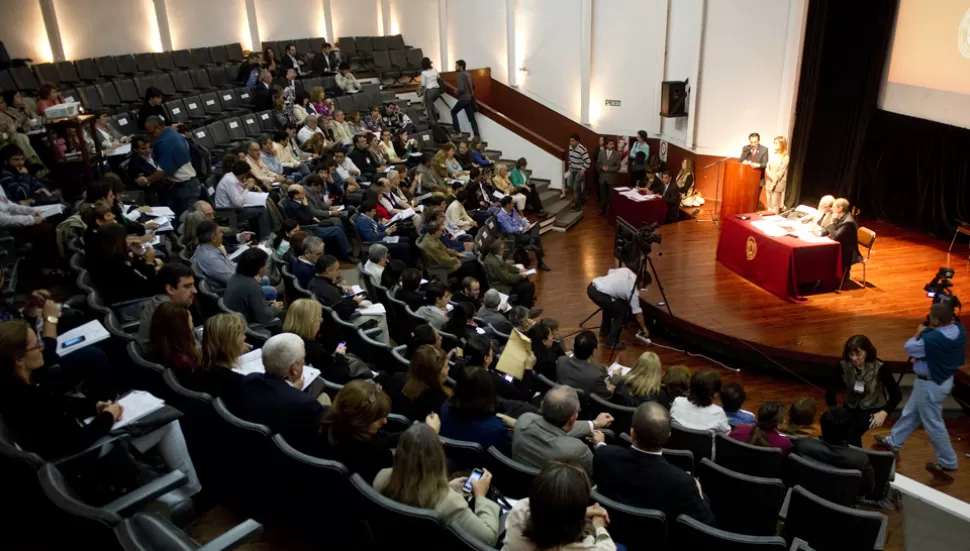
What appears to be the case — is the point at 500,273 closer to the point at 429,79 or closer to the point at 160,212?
the point at 160,212

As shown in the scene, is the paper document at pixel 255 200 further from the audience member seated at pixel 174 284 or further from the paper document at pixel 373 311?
the audience member seated at pixel 174 284

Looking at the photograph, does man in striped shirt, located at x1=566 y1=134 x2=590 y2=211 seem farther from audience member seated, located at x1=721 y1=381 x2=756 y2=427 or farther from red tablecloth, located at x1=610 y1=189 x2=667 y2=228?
audience member seated, located at x1=721 y1=381 x2=756 y2=427

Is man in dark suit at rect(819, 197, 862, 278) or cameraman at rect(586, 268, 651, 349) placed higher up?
man in dark suit at rect(819, 197, 862, 278)

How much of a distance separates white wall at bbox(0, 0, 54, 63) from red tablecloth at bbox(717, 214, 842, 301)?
38.6 feet

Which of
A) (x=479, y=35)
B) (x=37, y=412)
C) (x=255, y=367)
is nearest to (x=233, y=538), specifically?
(x=37, y=412)

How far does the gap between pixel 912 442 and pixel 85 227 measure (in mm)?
6704

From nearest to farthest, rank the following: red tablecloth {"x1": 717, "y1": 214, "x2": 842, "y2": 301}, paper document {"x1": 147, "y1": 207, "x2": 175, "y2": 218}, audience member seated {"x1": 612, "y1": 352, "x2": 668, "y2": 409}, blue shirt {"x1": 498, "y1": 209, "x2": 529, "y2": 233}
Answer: audience member seated {"x1": 612, "y1": 352, "x2": 668, "y2": 409} < paper document {"x1": 147, "y1": 207, "x2": 175, "y2": 218} < red tablecloth {"x1": 717, "y1": 214, "x2": 842, "y2": 301} < blue shirt {"x1": 498, "y1": 209, "x2": 529, "y2": 233}

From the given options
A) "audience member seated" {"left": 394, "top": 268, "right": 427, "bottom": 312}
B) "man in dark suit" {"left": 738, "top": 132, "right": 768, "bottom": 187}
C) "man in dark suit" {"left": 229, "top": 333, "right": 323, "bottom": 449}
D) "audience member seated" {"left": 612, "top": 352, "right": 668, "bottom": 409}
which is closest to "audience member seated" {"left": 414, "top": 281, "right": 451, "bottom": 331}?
"audience member seated" {"left": 394, "top": 268, "right": 427, "bottom": 312}

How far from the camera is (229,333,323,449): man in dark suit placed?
3.16 metres

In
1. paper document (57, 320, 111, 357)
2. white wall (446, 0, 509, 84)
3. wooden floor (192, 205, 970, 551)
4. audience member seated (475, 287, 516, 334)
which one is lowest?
wooden floor (192, 205, 970, 551)

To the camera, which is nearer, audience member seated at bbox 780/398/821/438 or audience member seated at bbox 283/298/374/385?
audience member seated at bbox 283/298/374/385

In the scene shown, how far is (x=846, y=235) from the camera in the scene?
7.31 m

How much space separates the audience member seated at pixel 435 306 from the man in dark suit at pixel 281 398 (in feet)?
6.81

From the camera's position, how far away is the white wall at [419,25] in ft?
51.5
